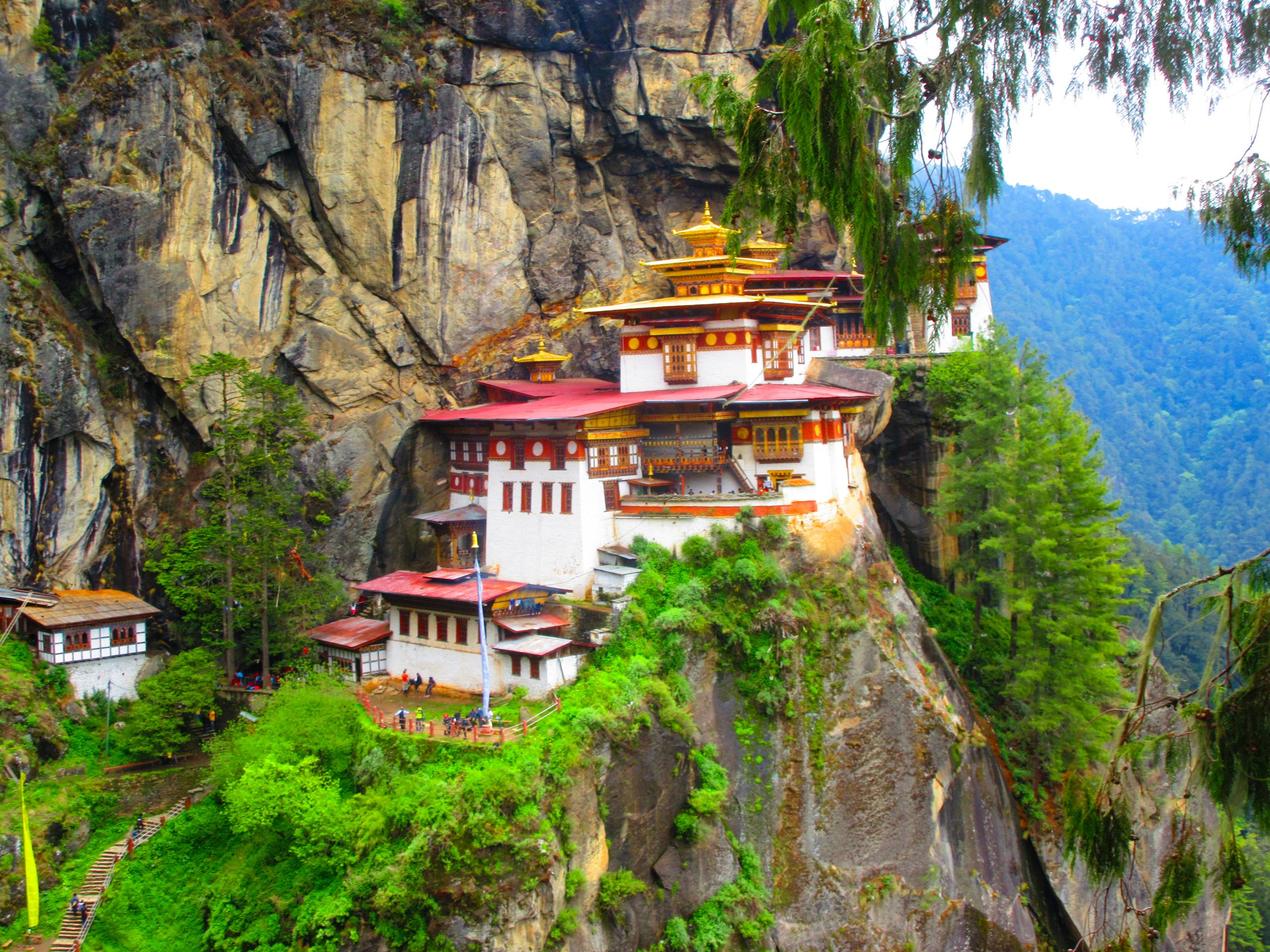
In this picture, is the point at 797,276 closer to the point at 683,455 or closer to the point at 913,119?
the point at 683,455

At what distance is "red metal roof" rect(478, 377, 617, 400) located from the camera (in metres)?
32.4

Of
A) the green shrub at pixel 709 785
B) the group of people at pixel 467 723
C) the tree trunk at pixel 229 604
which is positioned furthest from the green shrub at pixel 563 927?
the tree trunk at pixel 229 604

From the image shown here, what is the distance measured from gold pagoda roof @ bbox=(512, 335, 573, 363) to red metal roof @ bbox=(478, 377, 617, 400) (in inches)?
28.1

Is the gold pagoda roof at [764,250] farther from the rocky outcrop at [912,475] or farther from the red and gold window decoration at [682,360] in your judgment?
the red and gold window decoration at [682,360]

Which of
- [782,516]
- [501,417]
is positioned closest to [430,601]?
[501,417]

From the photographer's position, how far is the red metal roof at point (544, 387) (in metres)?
32.4

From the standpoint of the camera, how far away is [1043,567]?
27.5 meters

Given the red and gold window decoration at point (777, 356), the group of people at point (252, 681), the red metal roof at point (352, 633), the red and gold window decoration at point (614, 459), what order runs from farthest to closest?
the red and gold window decoration at point (777, 356) < the red and gold window decoration at point (614, 459) < the red metal roof at point (352, 633) < the group of people at point (252, 681)

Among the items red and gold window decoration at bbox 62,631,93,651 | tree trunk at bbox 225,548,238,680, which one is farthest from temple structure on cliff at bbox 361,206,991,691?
red and gold window decoration at bbox 62,631,93,651

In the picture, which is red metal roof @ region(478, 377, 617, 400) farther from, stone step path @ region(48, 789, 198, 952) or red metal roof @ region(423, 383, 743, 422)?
stone step path @ region(48, 789, 198, 952)

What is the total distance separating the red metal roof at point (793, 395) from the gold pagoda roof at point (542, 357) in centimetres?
762

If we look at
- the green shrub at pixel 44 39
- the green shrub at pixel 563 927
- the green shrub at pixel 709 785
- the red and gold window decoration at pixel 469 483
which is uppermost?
the green shrub at pixel 44 39

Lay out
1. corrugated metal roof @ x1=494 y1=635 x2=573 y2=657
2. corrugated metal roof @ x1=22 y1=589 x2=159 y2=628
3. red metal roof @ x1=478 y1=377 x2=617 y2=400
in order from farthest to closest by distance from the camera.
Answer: red metal roof @ x1=478 y1=377 x2=617 y2=400 → corrugated metal roof @ x1=22 y1=589 x2=159 y2=628 → corrugated metal roof @ x1=494 y1=635 x2=573 y2=657

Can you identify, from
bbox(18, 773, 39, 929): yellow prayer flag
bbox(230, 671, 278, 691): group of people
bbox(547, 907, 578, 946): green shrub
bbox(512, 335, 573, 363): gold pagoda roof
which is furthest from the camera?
bbox(512, 335, 573, 363): gold pagoda roof
